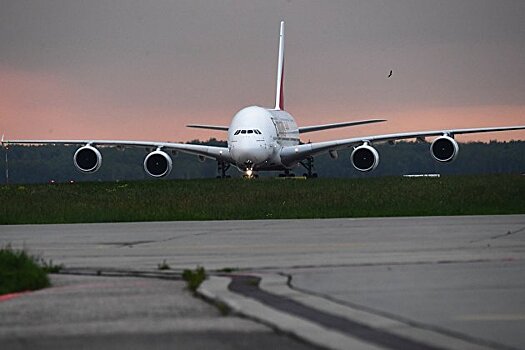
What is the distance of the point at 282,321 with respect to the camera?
33.0ft

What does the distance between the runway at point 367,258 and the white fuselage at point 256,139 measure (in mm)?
33138

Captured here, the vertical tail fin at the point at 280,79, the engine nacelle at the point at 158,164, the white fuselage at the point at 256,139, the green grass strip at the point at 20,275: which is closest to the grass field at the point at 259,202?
the green grass strip at the point at 20,275

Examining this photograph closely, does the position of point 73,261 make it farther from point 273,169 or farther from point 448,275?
point 273,169

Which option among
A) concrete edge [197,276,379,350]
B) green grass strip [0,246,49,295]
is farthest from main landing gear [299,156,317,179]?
concrete edge [197,276,379,350]

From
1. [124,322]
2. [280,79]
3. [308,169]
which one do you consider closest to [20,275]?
[124,322]

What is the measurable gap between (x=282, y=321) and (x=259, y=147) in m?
49.5

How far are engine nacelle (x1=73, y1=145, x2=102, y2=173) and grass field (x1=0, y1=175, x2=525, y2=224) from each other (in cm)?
1902

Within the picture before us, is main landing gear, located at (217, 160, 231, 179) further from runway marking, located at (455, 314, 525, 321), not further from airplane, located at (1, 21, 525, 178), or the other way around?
runway marking, located at (455, 314, 525, 321)

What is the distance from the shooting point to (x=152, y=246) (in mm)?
19297

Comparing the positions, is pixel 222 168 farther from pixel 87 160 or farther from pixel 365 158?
pixel 365 158

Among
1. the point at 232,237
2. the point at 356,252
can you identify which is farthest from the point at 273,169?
the point at 356,252

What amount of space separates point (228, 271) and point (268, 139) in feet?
152

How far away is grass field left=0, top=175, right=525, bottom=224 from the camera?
94.7 ft

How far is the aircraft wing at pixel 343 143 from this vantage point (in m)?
58.8
